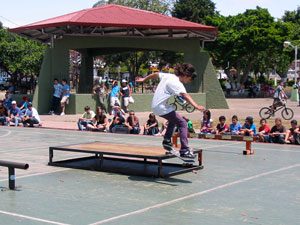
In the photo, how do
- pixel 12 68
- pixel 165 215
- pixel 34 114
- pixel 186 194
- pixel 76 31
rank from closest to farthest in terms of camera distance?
1. pixel 165 215
2. pixel 186 194
3. pixel 34 114
4. pixel 76 31
5. pixel 12 68

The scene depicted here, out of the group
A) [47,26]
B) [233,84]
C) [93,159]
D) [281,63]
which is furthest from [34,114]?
[281,63]

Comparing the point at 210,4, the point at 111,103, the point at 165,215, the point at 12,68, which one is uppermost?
the point at 210,4

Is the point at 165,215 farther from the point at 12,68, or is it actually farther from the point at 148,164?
the point at 12,68

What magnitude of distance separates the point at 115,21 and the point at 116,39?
1.97 metres

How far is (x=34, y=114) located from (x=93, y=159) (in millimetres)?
10565

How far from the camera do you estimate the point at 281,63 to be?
6259 cm

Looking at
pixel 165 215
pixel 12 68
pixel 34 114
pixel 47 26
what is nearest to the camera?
pixel 165 215

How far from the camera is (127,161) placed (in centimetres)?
1148

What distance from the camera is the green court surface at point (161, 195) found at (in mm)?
6699

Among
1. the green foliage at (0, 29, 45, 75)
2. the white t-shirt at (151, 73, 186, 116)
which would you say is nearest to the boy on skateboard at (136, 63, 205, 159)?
the white t-shirt at (151, 73, 186, 116)

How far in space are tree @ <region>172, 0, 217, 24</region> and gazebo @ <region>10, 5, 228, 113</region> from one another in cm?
3237

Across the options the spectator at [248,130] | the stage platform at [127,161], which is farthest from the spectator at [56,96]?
the stage platform at [127,161]

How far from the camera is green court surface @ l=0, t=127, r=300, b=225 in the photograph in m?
6.70

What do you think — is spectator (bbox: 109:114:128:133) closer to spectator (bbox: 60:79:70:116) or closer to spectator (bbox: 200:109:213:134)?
spectator (bbox: 200:109:213:134)
